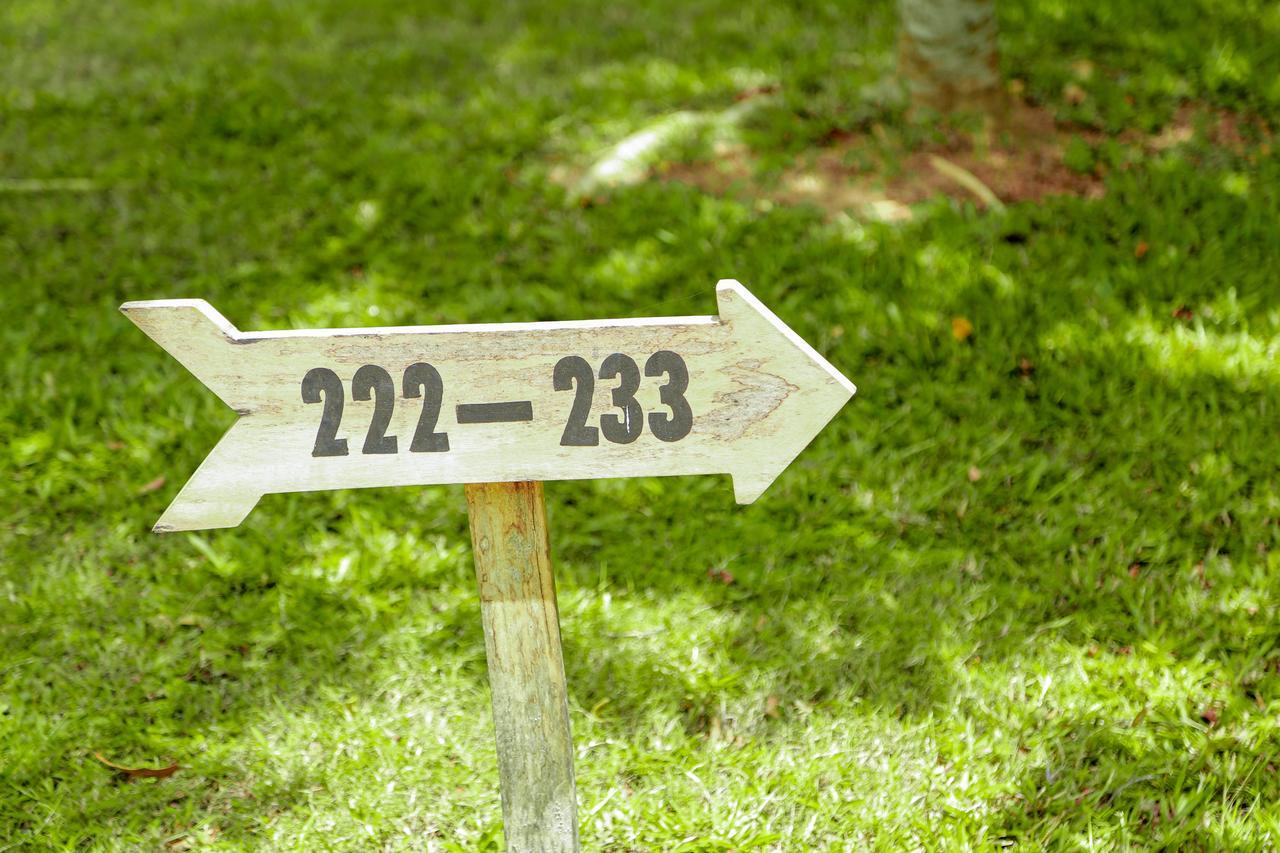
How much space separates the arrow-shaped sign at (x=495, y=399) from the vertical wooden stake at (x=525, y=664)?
135 millimetres

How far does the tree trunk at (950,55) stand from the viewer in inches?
185

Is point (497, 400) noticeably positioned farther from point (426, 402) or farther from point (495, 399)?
point (426, 402)

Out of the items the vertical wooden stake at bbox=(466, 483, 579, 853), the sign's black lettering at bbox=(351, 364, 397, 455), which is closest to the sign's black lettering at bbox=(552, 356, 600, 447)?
the vertical wooden stake at bbox=(466, 483, 579, 853)

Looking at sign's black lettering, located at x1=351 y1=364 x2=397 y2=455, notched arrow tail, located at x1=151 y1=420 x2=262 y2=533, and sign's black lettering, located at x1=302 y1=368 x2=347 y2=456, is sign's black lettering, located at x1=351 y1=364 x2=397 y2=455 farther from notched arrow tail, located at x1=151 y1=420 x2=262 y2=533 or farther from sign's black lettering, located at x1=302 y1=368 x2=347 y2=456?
notched arrow tail, located at x1=151 y1=420 x2=262 y2=533

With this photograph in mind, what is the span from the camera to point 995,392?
374 centimetres

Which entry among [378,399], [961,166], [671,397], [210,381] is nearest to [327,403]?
[378,399]

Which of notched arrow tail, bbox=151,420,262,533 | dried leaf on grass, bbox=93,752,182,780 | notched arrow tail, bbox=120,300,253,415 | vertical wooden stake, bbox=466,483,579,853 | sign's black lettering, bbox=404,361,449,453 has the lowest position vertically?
dried leaf on grass, bbox=93,752,182,780

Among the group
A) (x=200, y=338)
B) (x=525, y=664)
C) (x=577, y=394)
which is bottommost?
(x=525, y=664)

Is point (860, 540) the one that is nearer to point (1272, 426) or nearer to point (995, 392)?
point (995, 392)

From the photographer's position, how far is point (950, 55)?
477cm

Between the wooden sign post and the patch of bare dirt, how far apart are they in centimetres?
291

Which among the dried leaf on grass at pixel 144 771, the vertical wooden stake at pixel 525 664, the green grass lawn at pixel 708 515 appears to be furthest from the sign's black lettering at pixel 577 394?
the dried leaf on grass at pixel 144 771

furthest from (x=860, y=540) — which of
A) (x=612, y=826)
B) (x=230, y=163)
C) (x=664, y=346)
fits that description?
(x=230, y=163)

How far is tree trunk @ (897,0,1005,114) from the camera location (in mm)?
4703
